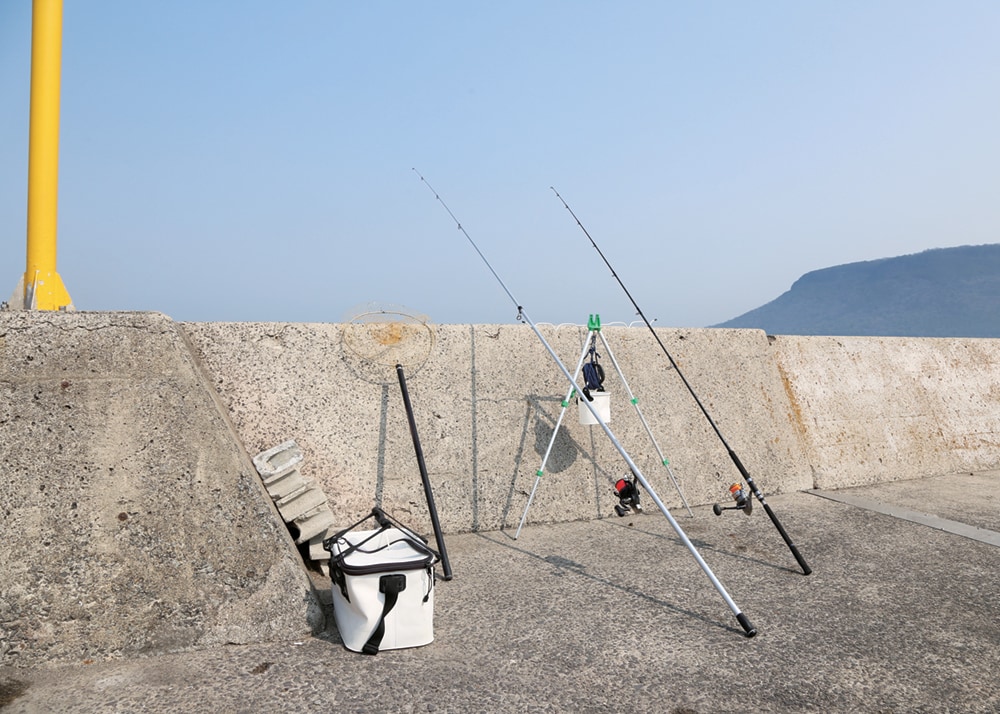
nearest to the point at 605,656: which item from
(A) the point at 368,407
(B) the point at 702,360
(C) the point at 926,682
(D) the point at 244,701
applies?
(C) the point at 926,682

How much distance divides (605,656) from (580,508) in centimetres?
196

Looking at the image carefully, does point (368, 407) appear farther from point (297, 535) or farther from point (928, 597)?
point (928, 597)

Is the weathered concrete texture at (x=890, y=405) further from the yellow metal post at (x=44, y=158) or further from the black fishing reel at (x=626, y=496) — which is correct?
the yellow metal post at (x=44, y=158)

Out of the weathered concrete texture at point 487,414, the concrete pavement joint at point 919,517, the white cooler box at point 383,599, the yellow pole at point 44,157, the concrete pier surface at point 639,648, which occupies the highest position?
the yellow pole at point 44,157

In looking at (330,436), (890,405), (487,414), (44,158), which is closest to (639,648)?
(487,414)

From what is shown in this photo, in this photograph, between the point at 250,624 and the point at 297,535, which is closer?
the point at 250,624

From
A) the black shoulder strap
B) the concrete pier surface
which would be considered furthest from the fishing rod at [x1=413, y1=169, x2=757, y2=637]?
the black shoulder strap

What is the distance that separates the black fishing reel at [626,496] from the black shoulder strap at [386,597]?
1.87 meters

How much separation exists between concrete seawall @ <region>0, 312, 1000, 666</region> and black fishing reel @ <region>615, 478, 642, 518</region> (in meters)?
0.48

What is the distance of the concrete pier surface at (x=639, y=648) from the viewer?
2.25 meters

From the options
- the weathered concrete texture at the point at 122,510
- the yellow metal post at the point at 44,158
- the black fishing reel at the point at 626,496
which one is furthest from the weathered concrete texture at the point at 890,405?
the yellow metal post at the point at 44,158

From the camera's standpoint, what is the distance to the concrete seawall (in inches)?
105

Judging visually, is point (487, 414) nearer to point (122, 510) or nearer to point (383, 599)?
point (383, 599)

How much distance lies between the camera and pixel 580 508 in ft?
14.9
